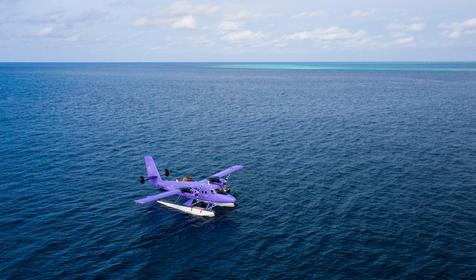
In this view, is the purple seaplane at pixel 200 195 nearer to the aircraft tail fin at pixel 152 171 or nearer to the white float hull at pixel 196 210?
the white float hull at pixel 196 210

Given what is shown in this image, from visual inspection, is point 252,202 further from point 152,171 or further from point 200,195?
point 152,171

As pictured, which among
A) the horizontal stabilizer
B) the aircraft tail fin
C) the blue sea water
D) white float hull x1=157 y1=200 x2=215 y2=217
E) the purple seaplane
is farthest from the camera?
the aircraft tail fin

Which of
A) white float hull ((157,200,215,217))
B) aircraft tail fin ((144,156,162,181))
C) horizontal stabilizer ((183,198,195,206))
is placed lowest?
white float hull ((157,200,215,217))

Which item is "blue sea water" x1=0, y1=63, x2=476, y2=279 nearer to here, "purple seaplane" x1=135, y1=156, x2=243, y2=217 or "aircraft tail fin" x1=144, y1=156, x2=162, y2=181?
"purple seaplane" x1=135, y1=156, x2=243, y2=217

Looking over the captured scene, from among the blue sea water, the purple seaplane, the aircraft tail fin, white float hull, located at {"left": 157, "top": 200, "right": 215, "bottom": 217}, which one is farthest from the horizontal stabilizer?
the aircraft tail fin

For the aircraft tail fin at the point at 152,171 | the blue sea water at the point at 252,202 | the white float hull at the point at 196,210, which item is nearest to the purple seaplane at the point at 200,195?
the white float hull at the point at 196,210

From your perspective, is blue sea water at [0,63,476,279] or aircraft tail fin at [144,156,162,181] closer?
blue sea water at [0,63,476,279]

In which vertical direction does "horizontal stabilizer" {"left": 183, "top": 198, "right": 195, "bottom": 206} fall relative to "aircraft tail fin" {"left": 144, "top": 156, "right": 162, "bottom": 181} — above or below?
below

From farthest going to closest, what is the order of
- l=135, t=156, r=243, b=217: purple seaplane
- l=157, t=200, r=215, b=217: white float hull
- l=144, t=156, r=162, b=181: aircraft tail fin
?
l=144, t=156, r=162, b=181: aircraft tail fin → l=135, t=156, r=243, b=217: purple seaplane → l=157, t=200, r=215, b=217: white float hull

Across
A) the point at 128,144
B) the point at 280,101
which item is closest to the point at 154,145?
the point at 128,144
